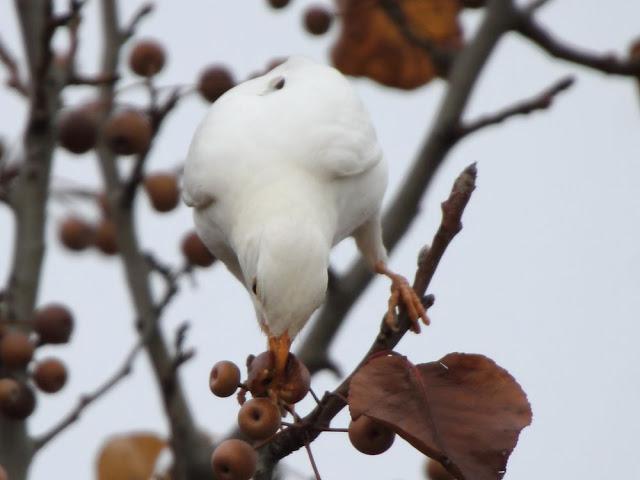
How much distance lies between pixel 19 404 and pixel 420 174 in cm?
151

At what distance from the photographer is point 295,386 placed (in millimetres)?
2492

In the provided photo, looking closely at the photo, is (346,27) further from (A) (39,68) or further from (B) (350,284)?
(A) (39,68)

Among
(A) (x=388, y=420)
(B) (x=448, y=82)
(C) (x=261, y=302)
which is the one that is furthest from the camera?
(B) (x=448, y=82)

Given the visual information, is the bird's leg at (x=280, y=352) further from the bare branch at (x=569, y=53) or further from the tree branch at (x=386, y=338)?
the bare branch at (x=569, y=53)

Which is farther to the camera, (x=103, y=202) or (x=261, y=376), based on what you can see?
(x=103, y=202)

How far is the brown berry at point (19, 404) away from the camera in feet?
10.6

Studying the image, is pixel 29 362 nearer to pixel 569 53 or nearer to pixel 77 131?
pixel 77 131

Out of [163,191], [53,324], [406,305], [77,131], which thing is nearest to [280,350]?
[406,305]

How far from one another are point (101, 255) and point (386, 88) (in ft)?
4.28

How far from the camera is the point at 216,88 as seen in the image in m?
4.12

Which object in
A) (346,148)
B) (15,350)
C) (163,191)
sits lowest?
(163,191)

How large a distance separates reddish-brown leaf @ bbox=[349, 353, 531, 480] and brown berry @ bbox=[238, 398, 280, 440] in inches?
7.1

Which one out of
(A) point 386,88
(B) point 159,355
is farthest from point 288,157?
(A) point 386,88

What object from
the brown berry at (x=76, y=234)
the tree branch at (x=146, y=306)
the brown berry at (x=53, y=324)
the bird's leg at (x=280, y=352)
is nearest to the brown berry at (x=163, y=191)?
the tree branch at (x=146, y=306)
